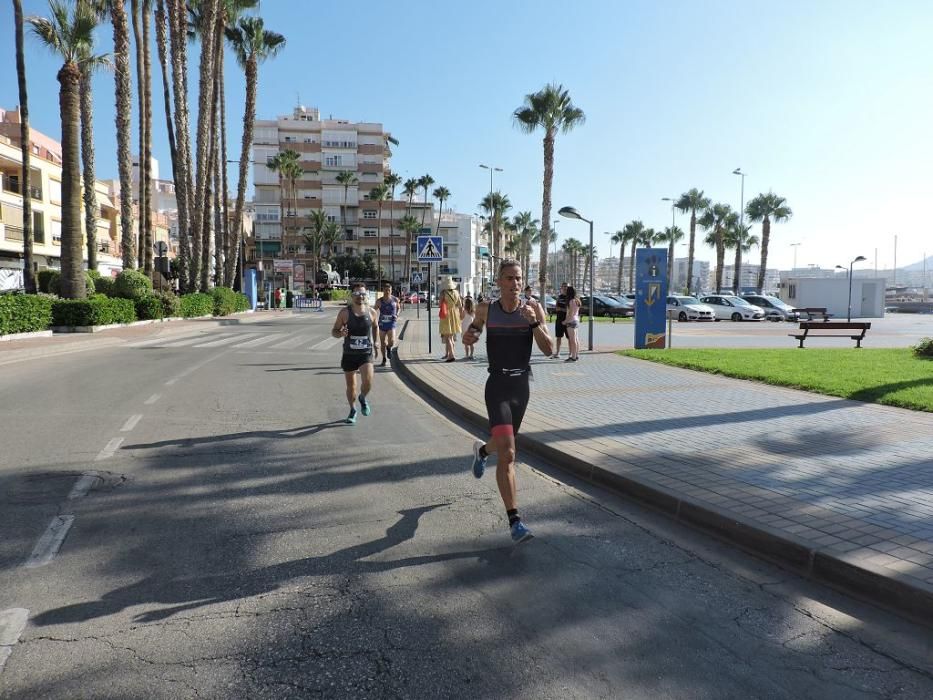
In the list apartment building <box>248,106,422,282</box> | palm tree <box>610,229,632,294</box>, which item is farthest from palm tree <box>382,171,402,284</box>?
palm tree <box>610,229,632,294</box>

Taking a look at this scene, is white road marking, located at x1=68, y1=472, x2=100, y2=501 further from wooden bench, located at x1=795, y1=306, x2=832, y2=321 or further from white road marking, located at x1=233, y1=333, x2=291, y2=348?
wooden bench, located at x1=795, y1=306, x2=832, y2=321

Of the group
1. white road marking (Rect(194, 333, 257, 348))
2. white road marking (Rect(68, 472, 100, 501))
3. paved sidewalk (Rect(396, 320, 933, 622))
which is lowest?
white road marking (Rect(68, 472, 100, 501))

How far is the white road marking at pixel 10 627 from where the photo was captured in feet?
9.80

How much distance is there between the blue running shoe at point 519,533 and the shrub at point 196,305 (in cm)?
2906

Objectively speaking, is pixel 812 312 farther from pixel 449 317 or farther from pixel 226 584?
pixel 226 584

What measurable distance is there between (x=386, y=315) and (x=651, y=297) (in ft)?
22.4

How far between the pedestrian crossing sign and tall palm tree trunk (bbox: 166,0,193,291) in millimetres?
20552


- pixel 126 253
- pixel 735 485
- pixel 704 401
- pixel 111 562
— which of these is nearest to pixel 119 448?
pixel 111 562

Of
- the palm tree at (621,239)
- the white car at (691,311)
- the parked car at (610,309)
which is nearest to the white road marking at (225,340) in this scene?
the parked car at (610,309)

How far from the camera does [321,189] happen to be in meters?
93.9

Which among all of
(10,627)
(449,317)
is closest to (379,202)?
(449,317)

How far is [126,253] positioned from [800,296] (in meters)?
39.3

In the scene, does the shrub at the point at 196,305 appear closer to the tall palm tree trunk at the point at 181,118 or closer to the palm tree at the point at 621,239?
the tall palm tree trunk at the point at 181,118

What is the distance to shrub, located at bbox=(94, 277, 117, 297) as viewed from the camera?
2717cm
